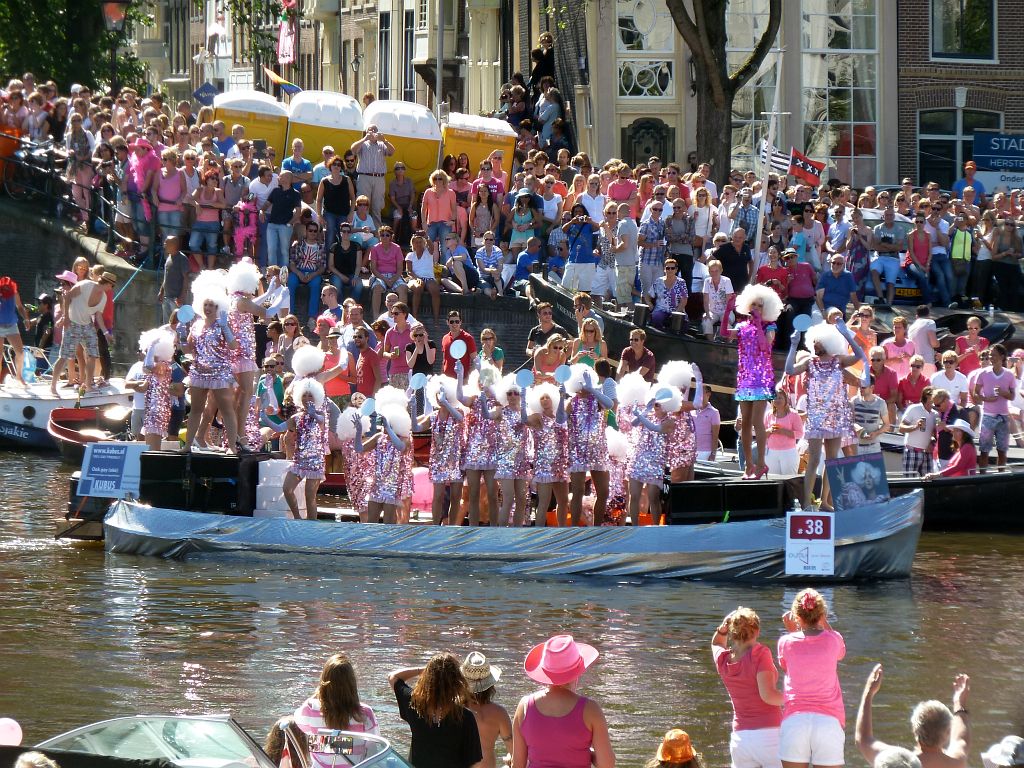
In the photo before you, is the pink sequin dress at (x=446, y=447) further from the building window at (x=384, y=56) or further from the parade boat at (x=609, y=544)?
the building window at (x=384, y=56)

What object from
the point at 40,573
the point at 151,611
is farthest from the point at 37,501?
the point at 151,611

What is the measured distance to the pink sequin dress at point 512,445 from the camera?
673 inches

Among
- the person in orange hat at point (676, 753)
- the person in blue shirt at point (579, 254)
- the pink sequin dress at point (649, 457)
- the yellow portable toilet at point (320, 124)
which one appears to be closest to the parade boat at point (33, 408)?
the yellow portable toilet at point (320, 124)

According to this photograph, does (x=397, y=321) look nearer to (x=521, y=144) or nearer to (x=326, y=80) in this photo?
(x=521, y=144)

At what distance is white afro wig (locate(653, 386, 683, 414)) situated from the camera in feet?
55.4

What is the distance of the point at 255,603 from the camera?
1597cm

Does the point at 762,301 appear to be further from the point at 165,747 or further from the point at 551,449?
the point at 165,747

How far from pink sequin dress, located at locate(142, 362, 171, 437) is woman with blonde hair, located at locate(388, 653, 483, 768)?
10.9 metres

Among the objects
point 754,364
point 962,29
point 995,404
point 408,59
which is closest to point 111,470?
point 754,364

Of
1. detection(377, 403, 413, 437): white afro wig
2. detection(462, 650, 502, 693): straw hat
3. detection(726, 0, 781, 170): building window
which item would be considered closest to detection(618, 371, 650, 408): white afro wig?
detection(377, 403, 413, 437): white afro wig

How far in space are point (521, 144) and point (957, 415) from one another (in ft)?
34.1

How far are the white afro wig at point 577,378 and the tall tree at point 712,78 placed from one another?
39.8ft

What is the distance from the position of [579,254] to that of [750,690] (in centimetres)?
1509

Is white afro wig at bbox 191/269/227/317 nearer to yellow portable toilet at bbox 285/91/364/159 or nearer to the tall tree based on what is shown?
yellow portable toilet at bbox 285/91/364/159
